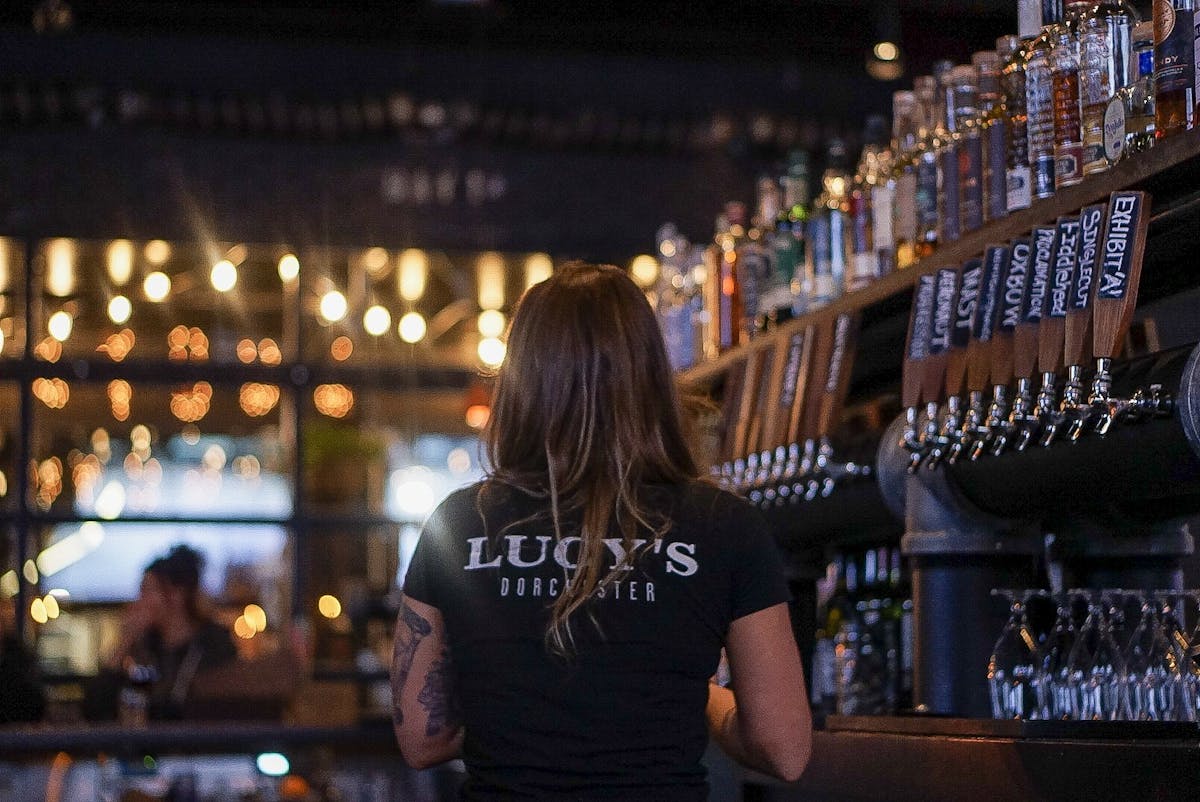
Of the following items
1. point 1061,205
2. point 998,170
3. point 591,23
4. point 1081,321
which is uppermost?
point 591,23

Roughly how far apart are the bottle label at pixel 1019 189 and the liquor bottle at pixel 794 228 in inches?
32.9

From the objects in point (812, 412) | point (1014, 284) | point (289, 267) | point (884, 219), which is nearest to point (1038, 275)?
point (1014, 284)

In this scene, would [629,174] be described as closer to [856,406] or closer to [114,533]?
[114,533]

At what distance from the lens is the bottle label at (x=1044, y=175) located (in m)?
2.14

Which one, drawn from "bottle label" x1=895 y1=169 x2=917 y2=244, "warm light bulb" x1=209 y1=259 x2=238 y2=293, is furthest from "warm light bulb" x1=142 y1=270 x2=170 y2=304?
"bottle label" x1=895 y1=169 x2=917 y2=244

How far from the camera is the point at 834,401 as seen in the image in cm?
271

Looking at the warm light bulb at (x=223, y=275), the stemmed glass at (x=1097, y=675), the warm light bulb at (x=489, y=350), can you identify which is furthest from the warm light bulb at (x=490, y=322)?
the stemmed glass at (x=1097, y=675)

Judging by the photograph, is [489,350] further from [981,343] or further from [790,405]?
[981,343]

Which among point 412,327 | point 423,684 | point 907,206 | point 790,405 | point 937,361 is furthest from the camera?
point 412,327

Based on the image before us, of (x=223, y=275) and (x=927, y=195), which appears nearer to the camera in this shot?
(x=927, y=195)

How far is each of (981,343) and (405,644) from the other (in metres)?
0.87

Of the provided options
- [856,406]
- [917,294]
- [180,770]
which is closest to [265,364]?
[180,770]

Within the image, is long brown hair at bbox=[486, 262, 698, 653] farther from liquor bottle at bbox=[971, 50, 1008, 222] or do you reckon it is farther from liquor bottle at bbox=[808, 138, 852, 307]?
liquor bottle at bbox=[808, 138, 852, 307]

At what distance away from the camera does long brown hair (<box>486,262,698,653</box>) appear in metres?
1.77
